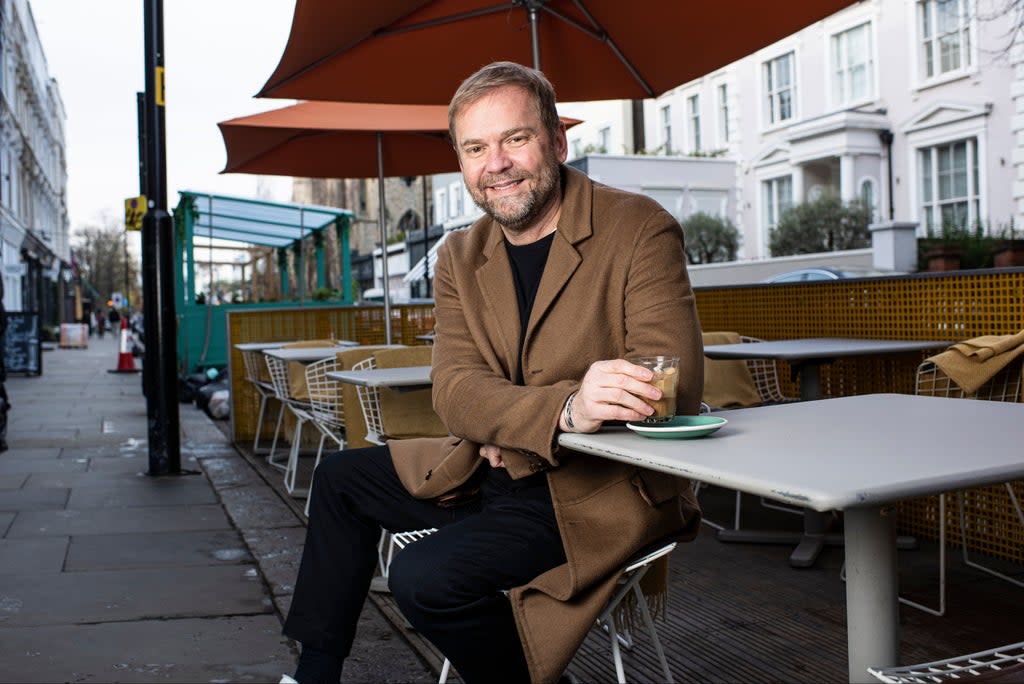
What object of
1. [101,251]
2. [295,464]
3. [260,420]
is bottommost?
[295,464]

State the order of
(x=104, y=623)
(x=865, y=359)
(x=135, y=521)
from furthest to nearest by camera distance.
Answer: (x=135, y=521)
(x=865, y=359)
(x=104, y=623)

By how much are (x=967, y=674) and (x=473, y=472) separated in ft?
4.19

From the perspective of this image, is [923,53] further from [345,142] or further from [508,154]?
[508,154]

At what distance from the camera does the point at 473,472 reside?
2682mm

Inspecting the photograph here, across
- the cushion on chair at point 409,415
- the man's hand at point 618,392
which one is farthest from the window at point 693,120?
the man's hand at point 618,392

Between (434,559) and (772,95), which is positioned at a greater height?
(772,95)

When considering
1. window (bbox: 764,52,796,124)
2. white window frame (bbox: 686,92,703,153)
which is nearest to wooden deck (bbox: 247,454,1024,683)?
window (bbox: 764,52,796,124)

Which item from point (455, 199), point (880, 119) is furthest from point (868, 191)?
point (455, 199)

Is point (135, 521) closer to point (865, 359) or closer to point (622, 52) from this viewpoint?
point (622, 52)

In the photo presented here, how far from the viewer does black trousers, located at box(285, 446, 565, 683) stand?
92.5 inches

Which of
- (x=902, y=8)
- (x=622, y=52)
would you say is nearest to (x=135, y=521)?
(x=622, y=52)

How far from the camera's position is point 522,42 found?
216 inches

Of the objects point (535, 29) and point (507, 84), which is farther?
point (535, 29)

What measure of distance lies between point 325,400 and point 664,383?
176 inches
